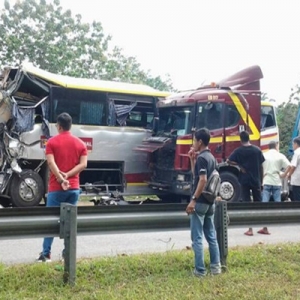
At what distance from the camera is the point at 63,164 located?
5836 mm

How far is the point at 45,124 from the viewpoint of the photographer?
11.8 m

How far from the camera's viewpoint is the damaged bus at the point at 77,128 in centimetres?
1148

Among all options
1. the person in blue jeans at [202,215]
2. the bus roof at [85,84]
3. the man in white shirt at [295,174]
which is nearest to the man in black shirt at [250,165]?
the man in white shirt at [295,174]

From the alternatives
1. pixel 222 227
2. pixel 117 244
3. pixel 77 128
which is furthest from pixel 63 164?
Answer: pixel 77 128

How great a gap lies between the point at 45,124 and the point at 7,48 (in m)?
15.9

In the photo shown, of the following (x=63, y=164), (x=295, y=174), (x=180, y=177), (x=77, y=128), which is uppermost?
(x=77, y=128)

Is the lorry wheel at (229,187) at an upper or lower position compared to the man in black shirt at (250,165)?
lower

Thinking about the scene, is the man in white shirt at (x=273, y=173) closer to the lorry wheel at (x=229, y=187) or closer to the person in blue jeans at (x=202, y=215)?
the lorry wheel at (x=229, y=187)

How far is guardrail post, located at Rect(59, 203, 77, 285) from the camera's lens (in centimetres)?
466

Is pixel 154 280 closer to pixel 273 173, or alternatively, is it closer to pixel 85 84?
pixel 273 173

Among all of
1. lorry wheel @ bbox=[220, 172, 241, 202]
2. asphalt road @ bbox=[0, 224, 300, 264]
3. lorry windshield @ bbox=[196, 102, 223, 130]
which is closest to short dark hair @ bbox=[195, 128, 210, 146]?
asphalt road @ bbox=[0, 224, 300, 264]

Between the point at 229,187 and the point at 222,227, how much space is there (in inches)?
260

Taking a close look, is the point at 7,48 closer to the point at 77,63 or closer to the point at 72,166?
the point at 77,63

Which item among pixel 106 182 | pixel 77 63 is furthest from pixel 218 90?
pixel 77 63
